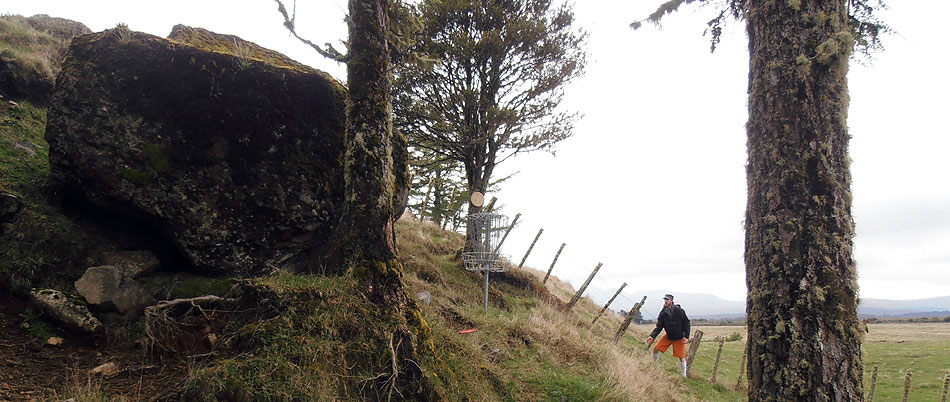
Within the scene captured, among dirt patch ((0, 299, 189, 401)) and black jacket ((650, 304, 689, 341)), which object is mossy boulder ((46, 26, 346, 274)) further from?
black jacket ((650, 304, 689, 341))

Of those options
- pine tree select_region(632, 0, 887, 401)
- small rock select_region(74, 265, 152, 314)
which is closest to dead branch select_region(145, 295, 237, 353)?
small rock select_region(74, 265, 152, 314)

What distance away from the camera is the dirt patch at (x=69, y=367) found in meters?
3.04

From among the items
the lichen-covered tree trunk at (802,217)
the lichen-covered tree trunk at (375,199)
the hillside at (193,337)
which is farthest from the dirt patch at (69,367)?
the lichen-covered tree trunk at (802,217)

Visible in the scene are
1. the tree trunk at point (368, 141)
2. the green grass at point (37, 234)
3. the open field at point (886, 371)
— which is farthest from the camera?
the open field at point (886, 371)

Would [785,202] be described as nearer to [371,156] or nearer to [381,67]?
[371,156]

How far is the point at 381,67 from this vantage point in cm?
485

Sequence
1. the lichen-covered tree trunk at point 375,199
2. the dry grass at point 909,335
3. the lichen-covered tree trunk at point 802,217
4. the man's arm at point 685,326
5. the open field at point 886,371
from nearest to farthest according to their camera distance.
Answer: the lichen-covered tree trunk at point 802,217 < the lichen-covered tree trunk at point 375,199 < the man's arm at point 685,326 < the open field at point 886,371 < the dry grass at point 909,335

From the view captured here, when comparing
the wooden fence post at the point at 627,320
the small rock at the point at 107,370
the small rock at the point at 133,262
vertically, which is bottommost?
the wooden fence post at the point at 627,320

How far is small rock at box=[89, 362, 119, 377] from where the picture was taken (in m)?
3.31

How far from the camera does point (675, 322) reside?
9.30 metres

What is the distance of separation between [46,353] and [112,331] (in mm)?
433

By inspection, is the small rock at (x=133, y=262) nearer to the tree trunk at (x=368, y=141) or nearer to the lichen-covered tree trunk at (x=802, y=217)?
the tree trunk at (x=368, y=141)

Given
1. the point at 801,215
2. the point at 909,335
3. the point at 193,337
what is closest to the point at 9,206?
the point at 193,337

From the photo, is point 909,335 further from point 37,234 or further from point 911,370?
point 37,234
